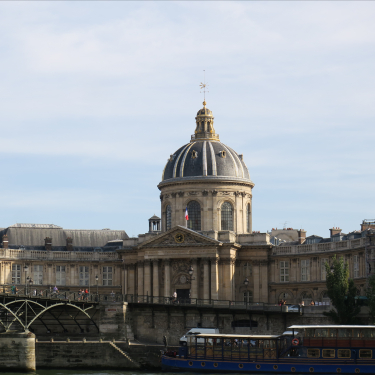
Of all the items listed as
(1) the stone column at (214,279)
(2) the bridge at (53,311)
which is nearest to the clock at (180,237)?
(1) the stone column at (214,279)

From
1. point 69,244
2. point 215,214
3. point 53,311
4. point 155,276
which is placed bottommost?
point 53,311

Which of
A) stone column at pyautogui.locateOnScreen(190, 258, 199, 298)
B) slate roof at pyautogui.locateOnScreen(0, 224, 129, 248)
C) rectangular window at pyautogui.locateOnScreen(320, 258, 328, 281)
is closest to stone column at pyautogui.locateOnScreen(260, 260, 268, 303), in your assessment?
rectangular window at pyautogui.locateOnScreen(320, 258, 328, 281)

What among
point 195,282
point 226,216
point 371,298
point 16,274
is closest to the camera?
point 371,298

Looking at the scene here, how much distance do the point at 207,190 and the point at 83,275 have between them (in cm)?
1975

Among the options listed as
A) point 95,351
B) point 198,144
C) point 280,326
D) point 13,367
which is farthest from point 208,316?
point 198,144

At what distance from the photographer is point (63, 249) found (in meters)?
134

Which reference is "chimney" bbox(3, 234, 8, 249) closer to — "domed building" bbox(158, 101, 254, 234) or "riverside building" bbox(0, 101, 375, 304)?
"riverside building" bbox(0, 101, 375, 304)

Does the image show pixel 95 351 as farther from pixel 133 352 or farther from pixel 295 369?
pixel 295 369

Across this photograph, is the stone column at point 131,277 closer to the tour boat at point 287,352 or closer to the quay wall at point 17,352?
the quay wall at point 17,352

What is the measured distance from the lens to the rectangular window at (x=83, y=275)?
130 metres

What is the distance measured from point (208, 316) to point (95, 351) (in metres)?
14.7

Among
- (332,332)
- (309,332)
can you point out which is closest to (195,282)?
(309,332)

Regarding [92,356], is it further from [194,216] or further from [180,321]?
[194,216]

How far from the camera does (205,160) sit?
12619cm
